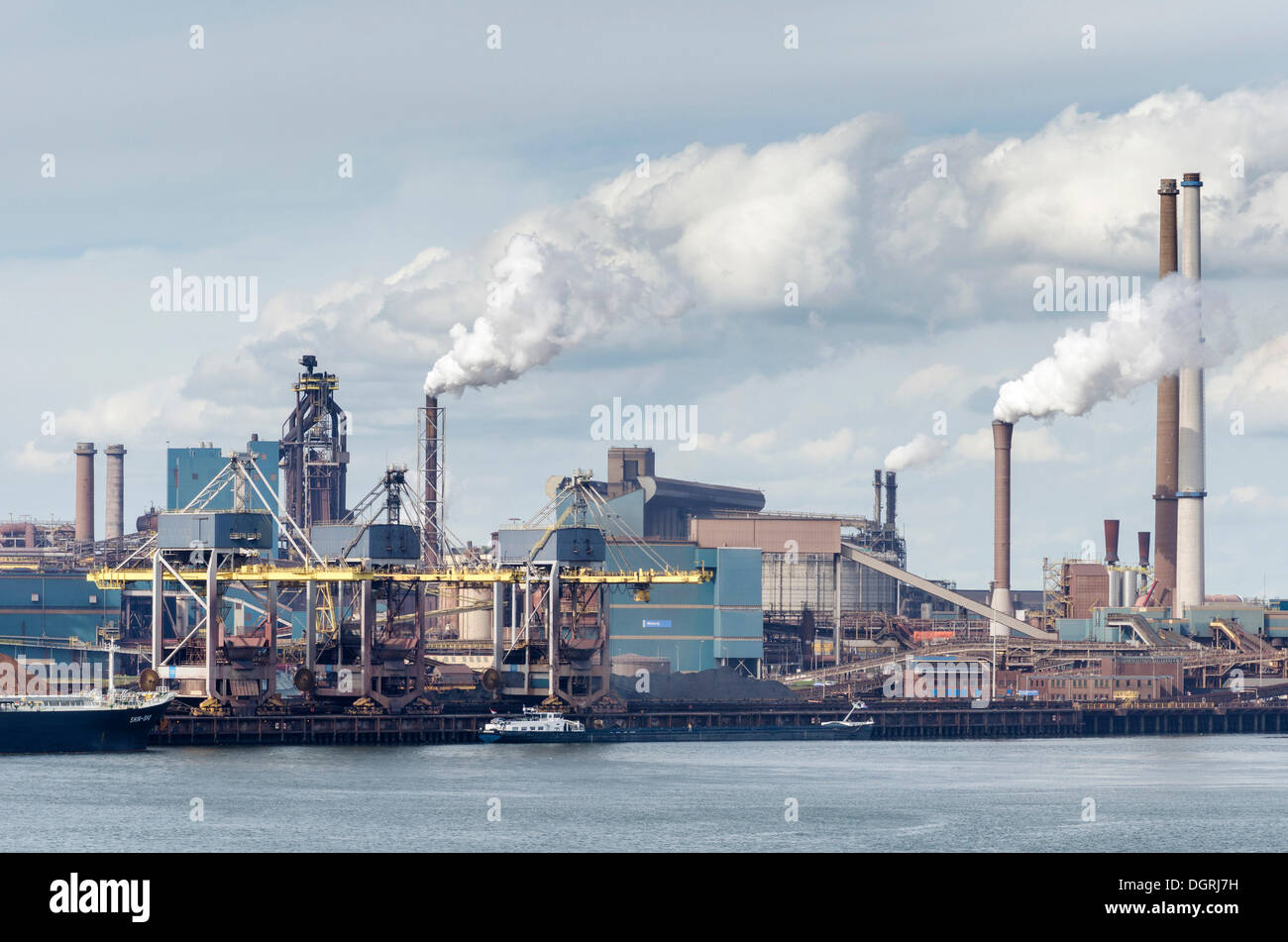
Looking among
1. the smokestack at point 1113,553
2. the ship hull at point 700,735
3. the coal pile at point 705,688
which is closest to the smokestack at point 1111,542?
the smokestack at point 1113,553

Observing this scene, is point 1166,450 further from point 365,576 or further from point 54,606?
point 54,606

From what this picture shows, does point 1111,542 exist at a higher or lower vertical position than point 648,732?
higher

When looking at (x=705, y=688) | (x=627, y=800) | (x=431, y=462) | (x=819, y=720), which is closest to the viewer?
(x=627, y=800)

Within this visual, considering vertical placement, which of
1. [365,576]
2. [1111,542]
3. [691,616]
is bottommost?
[691,616]

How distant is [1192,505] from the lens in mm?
148750

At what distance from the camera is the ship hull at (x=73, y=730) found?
87.8 m

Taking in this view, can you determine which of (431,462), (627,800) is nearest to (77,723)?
(627,800)

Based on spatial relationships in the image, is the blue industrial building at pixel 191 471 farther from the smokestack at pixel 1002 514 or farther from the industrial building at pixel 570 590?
the smokestack at pixel 1002 514

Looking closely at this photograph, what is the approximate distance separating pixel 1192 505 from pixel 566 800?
3707 inches

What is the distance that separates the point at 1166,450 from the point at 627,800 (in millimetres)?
91004

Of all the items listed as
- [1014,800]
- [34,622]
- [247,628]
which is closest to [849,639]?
[247,628]

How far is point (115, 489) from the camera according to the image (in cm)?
17400
